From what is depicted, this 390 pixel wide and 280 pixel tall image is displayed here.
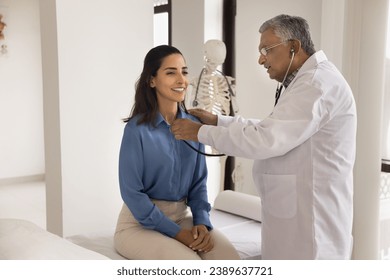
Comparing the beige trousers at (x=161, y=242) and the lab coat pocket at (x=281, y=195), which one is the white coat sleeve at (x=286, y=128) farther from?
the beige trousers at (x=161, y=242)

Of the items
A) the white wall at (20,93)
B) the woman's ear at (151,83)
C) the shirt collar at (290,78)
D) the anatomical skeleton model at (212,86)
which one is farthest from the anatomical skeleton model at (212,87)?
the white wall at (20,93)

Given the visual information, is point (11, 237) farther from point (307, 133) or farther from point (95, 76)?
point (95, 76)

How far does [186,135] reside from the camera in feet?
5.08

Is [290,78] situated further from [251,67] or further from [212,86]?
[251,67]

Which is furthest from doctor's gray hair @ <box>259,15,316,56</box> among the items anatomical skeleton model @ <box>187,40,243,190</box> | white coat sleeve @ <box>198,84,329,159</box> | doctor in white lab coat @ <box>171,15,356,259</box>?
anatomical skeleton model @ <box>187,40,243,190</box>

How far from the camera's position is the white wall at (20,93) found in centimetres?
493

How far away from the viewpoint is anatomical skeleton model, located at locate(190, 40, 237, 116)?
2.87m

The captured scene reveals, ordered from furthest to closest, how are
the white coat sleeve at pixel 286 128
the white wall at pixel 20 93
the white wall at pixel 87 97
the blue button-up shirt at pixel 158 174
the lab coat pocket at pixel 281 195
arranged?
the white wall at pixel 20 93
the white wall at pixel 87 97
the blue button-up shirt at pixel 158 174
the lab coat pocket at pixel 281 195
the white coat sleeve at pixel 286 128

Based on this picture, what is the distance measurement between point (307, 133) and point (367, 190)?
1.36 meters

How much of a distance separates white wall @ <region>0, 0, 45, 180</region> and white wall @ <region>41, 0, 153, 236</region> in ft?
10.0

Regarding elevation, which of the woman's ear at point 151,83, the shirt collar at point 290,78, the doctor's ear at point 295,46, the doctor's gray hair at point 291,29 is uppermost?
the doctor's gray hair at point 291,29

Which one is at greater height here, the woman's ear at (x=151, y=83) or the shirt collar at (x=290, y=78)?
the shirt collar at (x=290, y=78)

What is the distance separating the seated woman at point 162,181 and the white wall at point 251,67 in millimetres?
1590
